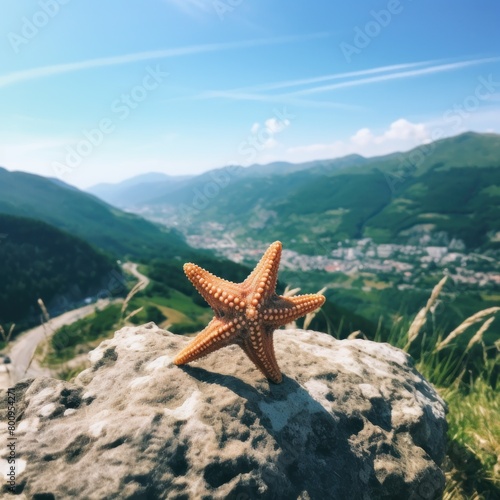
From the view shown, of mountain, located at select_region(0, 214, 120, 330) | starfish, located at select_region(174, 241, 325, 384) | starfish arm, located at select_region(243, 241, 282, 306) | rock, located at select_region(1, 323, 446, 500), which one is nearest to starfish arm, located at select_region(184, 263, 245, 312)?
starfish, located at select_region(174, 241, 325, 384)

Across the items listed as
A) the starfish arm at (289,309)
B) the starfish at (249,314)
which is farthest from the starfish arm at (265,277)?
the starfish arm at (289,309)

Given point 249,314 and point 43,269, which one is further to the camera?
point 43,269

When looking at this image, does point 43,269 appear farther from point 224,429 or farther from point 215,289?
point 224,429

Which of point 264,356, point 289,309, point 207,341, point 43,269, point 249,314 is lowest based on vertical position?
A: point 43,269

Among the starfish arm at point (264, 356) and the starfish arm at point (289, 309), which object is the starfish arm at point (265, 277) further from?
the starfish arm at point (264, 356)

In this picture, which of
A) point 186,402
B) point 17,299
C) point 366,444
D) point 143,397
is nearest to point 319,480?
point 366,444

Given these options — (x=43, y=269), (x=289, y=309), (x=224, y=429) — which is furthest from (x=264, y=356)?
(x=43, y=269)

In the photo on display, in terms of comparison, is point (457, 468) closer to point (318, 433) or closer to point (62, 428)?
point (318, 433)
